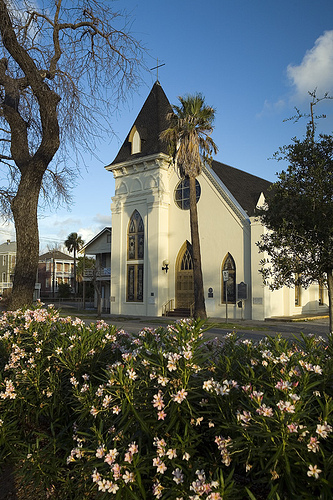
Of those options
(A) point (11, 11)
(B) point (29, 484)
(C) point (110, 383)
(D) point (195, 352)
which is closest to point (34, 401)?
(B) point (29, 484)

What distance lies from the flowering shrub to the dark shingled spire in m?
27.9

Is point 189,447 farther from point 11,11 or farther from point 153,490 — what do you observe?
point 11,11

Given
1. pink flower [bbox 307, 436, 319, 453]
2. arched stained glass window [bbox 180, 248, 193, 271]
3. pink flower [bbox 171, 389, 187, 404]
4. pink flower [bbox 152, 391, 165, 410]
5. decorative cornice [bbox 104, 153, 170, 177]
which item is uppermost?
decorative cornice [bbox 104, 153, 170, 177]

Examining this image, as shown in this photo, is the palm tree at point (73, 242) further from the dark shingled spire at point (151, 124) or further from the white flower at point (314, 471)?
Result: the white flower at point (314, 471)

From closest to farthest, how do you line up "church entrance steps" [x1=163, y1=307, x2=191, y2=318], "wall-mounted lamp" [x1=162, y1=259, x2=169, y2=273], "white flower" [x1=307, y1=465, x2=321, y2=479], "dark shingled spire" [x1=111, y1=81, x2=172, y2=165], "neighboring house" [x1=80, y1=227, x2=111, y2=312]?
1. "white flower" [x1=307, y1=465, x2=321, y2=479]
2. "church entrance steps" [x1=163, y1=307, x2=191, y2=318]
3. "wall-mounted lamp" [x1=162, y1=259, x2=169, y2=273]
4. "dark shingled spire" [x1=111, y1=81, x2=172, y2=165]
5. "neighboring house" [x1=80, y1=227, x2=111, y2=312]

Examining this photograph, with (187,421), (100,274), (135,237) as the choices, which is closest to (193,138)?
(135,237)

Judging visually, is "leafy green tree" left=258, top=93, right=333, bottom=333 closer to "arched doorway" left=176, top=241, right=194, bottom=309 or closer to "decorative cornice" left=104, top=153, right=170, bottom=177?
"arched doorway" left=176, top=241, right=194, bottom=309

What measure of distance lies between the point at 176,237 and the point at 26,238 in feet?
76.1

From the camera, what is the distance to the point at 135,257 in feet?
107

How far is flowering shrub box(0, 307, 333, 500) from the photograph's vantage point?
248cm

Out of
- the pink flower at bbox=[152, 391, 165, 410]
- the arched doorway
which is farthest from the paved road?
the pink flower at bbox=[152, 391, 165, 410]

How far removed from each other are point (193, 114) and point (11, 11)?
17.7 m

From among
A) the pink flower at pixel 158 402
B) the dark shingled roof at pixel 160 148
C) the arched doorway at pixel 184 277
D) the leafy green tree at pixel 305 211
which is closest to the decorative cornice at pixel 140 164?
the dark shingled roof at pixel 160 148

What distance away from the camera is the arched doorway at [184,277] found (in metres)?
29.6
